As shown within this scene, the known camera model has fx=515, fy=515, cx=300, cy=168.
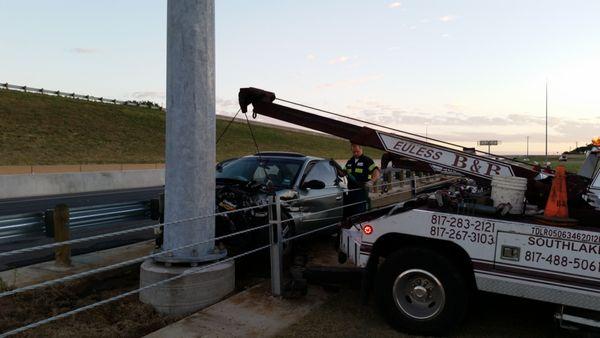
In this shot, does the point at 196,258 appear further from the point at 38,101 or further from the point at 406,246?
the point at 38,101

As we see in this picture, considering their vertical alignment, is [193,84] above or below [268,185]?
above

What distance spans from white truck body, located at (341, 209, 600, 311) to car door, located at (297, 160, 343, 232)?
2810 millimetres

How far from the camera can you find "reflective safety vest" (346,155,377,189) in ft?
29.7

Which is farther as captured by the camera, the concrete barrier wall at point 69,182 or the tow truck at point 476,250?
the concrete barrier wall at point 69,182

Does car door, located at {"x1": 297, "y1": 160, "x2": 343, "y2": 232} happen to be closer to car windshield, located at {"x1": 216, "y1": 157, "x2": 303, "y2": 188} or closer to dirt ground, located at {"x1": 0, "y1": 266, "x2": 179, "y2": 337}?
car windshield, located at {"x1": 216, "y1": 157, "x2": 303, "y2": 188}

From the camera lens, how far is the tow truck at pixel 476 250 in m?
4.18

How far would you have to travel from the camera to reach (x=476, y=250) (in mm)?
4453

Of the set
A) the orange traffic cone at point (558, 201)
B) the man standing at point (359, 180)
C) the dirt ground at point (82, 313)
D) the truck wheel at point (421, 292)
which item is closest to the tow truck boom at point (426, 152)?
the orange traffic cone at point (558, 201)

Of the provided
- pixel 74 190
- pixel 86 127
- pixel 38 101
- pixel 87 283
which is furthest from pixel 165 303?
pixel 38 101

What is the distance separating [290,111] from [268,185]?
1310mm

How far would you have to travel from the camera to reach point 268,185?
22.9 ft

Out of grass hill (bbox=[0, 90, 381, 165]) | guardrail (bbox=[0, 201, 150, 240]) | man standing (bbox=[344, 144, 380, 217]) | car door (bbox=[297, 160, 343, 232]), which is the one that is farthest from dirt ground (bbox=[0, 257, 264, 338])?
grass hill (bbox=[0, 90, 381, 165])

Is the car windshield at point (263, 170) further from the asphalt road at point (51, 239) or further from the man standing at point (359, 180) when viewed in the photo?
the asphalt road at point (51, 239)

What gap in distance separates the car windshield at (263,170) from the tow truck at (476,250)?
8.41 feet
